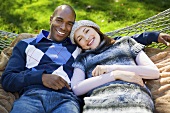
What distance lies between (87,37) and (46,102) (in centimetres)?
68

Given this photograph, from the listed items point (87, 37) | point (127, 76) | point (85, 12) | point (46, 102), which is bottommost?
point (85, 12)

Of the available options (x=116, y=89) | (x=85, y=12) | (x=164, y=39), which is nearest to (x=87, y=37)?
(x=116, y=89)

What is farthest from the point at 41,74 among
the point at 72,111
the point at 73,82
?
the point at 72,111

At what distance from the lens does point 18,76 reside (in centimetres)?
Answer: 292

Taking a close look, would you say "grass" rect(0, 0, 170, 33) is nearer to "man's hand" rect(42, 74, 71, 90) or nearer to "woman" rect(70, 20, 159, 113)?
"woman" rect(70, 20, 159, 113)

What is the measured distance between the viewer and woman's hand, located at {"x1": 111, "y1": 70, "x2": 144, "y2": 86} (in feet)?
9.04

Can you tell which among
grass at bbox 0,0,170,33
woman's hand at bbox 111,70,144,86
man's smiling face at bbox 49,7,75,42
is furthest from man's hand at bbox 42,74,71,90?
grass at bbox 0,0,170,33

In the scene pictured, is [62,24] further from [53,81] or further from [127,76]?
[127,76]

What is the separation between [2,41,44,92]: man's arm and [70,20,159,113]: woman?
301 millimetres

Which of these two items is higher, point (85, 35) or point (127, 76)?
point (85, 35)

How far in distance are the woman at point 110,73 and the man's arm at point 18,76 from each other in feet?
0.99

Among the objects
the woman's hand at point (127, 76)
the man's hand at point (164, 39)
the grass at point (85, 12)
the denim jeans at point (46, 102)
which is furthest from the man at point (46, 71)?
the grass at point (85, 12)

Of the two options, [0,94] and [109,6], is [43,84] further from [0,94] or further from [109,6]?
[109,6]

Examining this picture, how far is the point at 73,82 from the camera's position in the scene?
9.58 ft
